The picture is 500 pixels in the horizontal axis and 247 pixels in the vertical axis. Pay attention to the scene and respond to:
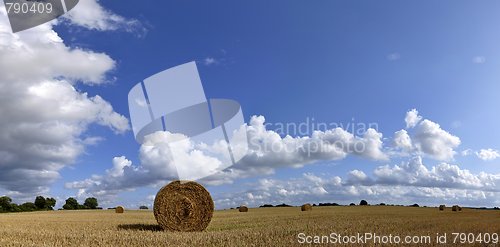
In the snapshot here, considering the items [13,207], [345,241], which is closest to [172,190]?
[345,241]

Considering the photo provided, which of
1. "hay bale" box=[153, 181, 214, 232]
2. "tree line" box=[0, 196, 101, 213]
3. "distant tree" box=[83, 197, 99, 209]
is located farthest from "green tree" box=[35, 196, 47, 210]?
"hay bale" box=[153, 181, 214, 232]

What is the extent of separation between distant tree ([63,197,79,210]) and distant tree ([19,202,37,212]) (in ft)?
15.2

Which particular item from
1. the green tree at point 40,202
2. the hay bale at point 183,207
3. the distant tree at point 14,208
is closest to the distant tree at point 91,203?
the green tree at point 40,202

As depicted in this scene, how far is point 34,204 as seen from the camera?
69.9 m

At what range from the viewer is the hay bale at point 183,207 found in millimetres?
17469

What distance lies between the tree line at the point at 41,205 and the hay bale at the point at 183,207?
56704 millimetres

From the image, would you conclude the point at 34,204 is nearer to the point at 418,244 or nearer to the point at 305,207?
the point at 305,207

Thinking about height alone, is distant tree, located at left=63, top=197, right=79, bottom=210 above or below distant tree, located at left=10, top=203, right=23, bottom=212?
above

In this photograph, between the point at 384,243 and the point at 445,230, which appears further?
the point at 445,230

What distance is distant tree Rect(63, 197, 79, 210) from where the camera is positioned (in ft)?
226

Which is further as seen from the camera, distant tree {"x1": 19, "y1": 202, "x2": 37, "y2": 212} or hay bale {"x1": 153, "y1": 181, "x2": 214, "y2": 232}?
distant tree {"x1": 19, "y1": 202, "x2": 37, "y2": 212}

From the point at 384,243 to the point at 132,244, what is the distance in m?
5.99

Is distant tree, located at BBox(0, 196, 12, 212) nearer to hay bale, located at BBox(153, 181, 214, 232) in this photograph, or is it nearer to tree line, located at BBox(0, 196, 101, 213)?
tree line, located at BBox(0, 196, 101, 213)

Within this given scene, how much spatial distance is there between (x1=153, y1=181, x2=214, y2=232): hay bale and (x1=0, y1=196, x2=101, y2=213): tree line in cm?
5670
